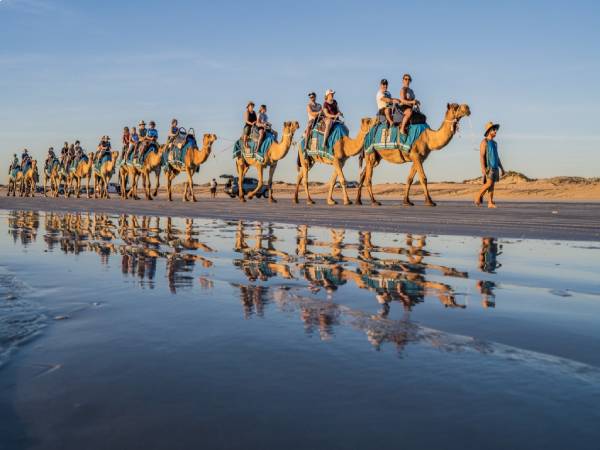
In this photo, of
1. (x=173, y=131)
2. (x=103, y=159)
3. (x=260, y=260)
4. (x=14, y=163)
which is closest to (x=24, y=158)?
(x=14, y=163)

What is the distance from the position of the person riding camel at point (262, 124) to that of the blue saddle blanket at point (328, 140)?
3282 millimetres

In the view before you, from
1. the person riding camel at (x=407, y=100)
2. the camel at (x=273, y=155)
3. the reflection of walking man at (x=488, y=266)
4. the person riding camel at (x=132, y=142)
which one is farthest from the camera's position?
the person riding camel at (x=132, y=142)

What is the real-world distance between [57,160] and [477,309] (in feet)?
183

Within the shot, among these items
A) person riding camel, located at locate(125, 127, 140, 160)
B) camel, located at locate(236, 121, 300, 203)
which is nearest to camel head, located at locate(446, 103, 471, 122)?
camel, located at locate(236, 121, 300, 203)

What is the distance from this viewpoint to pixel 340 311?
165 inches

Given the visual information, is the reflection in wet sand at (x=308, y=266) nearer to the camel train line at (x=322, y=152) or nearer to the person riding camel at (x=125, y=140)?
the camel train line at (x=322, y=152)

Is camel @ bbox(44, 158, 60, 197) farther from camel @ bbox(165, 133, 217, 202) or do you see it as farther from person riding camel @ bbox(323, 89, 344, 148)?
person riding camel @ bbox(323, 89, 344, 148)

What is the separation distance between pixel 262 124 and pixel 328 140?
4476mm

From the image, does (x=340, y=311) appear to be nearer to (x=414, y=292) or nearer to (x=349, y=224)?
(x=414, y=292)

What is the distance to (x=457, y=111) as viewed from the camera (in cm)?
1972

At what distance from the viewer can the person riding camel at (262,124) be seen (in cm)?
2705

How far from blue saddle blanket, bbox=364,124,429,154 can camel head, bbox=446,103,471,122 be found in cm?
111

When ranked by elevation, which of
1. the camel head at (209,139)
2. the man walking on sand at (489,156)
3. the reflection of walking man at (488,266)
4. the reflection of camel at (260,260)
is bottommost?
the reflection of camel at (260,260)

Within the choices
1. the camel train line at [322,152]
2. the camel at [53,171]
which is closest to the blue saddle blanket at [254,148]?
the camel train line at [322,152]
